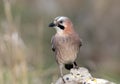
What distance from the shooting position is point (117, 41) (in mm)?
16031

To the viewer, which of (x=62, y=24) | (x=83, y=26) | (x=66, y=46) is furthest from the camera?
(x=83, y=26)

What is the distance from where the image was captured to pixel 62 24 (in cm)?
681

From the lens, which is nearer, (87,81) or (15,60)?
(87,81)

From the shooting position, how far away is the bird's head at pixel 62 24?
6745 millimetres

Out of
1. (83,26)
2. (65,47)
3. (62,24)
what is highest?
(62,24)

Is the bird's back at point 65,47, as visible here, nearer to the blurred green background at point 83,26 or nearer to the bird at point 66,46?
the bird at point 66,46

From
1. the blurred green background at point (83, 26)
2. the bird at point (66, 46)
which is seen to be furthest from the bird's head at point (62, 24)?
the blurred green background at point (83, 26)

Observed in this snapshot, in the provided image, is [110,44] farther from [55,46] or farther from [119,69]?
[55,46]

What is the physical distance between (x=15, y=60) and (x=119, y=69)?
6604mm

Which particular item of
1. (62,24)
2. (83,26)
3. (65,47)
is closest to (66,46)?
(65,47)

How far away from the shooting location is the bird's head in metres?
6.74

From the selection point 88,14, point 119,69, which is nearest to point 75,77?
point 119,69

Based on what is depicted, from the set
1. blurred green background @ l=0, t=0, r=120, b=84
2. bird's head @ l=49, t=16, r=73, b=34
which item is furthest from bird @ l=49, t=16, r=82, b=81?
blurred green background @ l=0, t=0, r=120, b=84

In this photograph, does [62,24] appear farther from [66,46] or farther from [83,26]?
[83,26]
